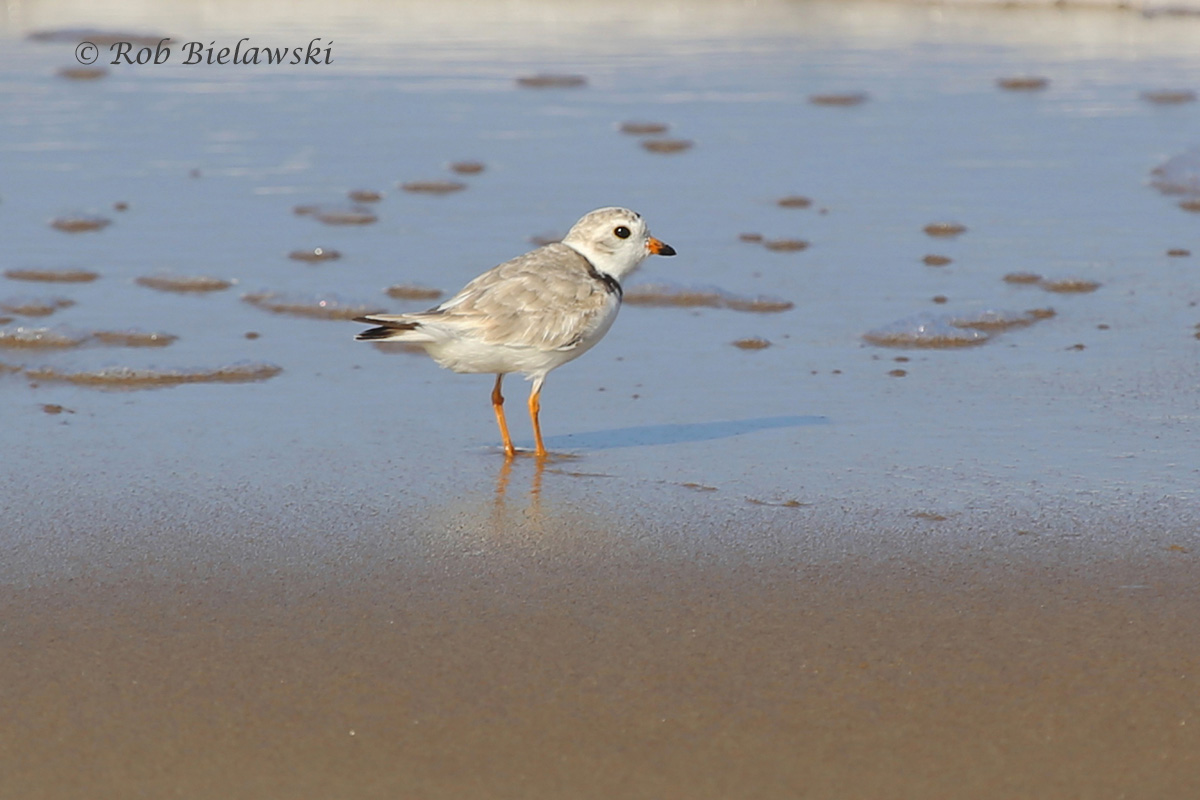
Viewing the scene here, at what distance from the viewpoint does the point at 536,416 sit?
547cm

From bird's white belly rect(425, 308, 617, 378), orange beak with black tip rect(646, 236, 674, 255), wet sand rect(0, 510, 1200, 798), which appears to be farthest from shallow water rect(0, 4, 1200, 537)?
wet sand rect(0, 510, 1200, 798)

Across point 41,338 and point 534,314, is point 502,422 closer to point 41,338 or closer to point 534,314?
point 534,314

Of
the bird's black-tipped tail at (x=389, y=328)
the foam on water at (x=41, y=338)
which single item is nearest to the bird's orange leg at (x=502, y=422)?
the bird's black-tipped tail at (x=389, y=328)

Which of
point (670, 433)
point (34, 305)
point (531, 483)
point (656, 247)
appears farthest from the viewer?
point (34, 305)

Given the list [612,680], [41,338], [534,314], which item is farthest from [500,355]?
[41,338]

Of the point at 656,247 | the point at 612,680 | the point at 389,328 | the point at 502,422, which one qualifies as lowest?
the point at 502,422

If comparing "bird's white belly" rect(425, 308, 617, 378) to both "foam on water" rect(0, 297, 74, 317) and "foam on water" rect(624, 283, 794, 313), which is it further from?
"foam on water" rect(0, 297, 74, 317)

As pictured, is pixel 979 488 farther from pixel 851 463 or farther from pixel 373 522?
pixel 373 522

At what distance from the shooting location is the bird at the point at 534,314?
5.36 meters

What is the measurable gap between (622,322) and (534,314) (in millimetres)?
1553

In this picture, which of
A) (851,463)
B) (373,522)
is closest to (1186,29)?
(851,463)

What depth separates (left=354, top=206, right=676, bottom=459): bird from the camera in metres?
5.36

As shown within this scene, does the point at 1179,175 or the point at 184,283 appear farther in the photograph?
the point at 1179,175

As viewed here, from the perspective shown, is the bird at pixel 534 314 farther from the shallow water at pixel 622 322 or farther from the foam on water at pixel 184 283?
the foam on water at pixel 184 283
